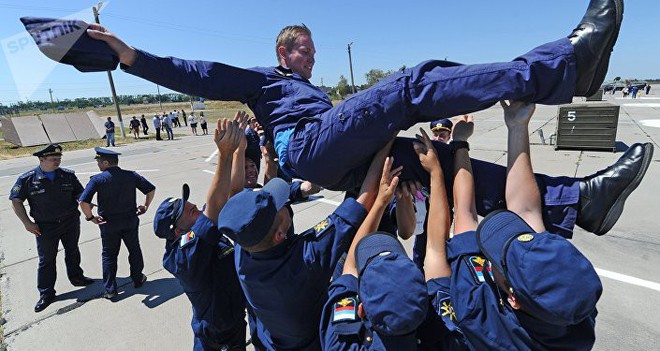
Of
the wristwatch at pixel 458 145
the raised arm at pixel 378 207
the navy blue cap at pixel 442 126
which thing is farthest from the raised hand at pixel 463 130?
the navy blue cap at pixel 442 126

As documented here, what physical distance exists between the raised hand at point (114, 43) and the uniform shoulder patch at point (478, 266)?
1.70m

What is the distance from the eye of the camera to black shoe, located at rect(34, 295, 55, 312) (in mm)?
3662

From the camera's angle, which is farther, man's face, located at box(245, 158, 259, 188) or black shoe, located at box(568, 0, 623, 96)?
man's face, located at box(245, 158, 259, 188)

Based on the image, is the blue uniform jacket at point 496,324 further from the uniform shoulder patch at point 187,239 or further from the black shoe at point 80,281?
the black shoe at point 80,281

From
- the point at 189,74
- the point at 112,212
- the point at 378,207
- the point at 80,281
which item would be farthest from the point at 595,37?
the point at 80,281

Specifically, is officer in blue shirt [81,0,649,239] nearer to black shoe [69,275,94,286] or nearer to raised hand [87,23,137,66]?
raised hand [87,23,137,66]

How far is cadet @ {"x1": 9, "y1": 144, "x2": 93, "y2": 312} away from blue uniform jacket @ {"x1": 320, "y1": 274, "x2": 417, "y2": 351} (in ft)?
12.5

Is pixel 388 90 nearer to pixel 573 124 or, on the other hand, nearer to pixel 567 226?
pixel 567 226

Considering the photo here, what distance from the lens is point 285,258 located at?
155cm

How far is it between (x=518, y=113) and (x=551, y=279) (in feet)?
2.86

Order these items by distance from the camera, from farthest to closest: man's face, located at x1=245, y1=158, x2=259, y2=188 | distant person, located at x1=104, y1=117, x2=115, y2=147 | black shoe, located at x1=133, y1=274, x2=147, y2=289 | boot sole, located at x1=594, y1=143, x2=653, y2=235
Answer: distant person, located at x1=104, y1=117, x2=115, y2=147
black shoe, located at x1=133, y1=274, x2=147, y2=289
man's face, located at x1=245, y1=158, x2=259, y2=188
boot sole, located at x1=594, y1=143, x2=653, y2=235

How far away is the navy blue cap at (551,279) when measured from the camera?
0.96m

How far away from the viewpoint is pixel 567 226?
1.63 meters

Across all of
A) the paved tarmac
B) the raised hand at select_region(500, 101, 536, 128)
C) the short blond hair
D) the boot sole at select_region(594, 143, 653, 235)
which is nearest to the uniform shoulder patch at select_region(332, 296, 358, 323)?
the raised hand at select_region(500, 101, 536, 128)
